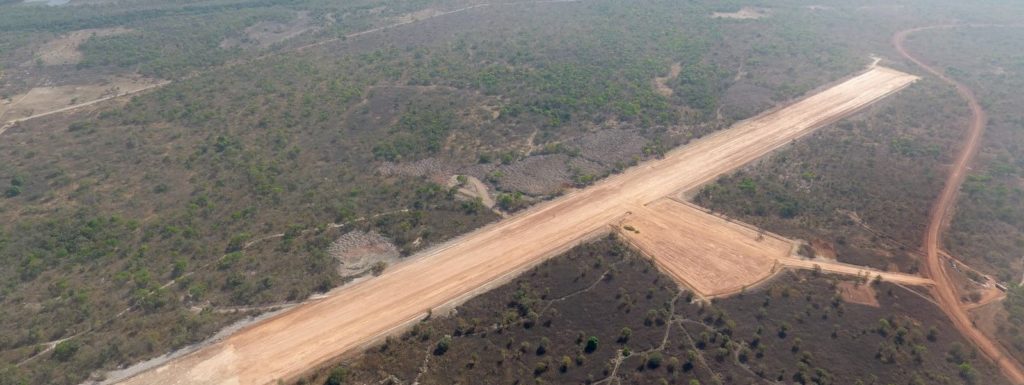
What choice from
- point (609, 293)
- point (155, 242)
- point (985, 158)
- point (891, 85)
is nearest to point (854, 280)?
point (609, 293)

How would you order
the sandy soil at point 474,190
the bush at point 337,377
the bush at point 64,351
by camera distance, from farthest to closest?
the sandy soil at point 474,190 < the bush at point 64,351 < the bush at point 337,377

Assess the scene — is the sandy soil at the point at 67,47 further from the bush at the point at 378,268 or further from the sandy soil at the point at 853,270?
the sandy soil at the point at 853,270

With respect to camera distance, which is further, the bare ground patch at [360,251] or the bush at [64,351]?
the bare ground patch at [360,251]

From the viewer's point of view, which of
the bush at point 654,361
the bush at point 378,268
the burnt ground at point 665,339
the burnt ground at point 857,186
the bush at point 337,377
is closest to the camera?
the bush at point 337,377

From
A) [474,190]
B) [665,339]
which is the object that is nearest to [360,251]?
[474,190]

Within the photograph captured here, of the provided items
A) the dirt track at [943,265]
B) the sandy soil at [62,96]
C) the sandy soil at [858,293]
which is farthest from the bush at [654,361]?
the sandy soil at [62,96]

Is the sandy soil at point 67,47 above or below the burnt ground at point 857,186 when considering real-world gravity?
above

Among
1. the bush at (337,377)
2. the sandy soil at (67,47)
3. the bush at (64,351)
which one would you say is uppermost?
the sandy soil at (67,47)
